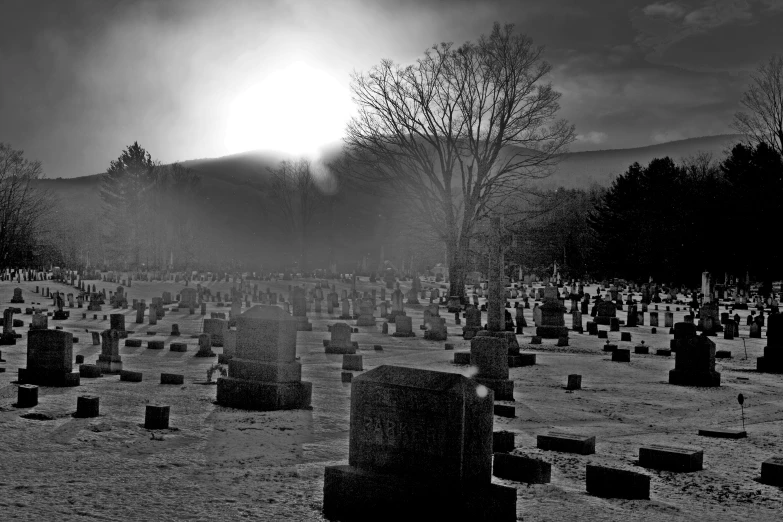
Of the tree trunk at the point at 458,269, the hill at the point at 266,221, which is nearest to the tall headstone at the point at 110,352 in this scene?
the tree trunk at the point at 458,269

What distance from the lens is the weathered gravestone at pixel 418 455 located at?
5.13m

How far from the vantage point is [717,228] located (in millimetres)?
47188

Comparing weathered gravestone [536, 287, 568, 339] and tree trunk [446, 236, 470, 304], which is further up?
tree trunk [446, 236, 470, 304]

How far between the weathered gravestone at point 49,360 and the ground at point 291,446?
403 millimetres

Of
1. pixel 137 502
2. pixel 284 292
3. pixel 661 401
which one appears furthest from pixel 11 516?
pixel 284 292

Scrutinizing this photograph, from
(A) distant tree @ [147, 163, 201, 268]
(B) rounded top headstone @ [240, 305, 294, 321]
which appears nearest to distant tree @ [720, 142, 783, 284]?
(B) rounded top headstone @ [240, 305, 294, 321]

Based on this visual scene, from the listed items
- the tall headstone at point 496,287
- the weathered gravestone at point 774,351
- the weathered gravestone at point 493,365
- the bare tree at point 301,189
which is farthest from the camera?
the bare tree at point 301,189

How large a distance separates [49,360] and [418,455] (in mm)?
9142

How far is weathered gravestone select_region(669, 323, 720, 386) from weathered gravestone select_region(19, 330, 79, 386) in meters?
11.4

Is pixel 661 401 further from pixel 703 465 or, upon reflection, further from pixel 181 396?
pixel 181 396

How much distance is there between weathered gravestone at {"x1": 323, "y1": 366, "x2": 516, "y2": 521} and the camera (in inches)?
202

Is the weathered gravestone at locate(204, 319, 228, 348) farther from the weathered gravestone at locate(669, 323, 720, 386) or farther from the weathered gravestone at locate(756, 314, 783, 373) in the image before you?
the weathered gravestone at locate(756, 314, 783, 373)

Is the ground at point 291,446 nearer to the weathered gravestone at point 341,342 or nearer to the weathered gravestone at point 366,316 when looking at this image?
the weathered gravestone at point 341,342

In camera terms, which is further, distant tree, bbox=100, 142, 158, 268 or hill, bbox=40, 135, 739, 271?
hill, bbox=40, 135, 739, 271
